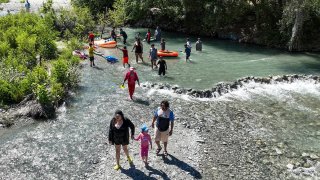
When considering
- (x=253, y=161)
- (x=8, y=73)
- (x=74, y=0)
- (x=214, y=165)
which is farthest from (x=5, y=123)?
(x=74, y=0)

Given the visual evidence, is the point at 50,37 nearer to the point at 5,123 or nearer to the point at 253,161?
the point at 5,123

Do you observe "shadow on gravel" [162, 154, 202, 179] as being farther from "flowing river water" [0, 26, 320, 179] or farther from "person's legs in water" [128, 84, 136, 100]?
"person's legs in water" [128, 84, 136, 100]

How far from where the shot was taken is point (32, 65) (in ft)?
86.5

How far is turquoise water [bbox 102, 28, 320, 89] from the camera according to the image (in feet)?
84.1

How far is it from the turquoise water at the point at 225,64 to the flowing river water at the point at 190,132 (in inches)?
6.0

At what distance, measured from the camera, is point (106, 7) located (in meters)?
46.1

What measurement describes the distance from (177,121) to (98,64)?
11987 millimetres

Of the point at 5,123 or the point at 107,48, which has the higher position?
the point at 107,48

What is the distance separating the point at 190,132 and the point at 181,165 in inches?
129

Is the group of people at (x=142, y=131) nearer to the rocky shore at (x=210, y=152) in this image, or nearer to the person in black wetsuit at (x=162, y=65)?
the rocky shore at (x=210, y=152)

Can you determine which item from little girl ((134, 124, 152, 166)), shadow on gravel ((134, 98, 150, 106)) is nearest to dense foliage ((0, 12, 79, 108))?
shadow on gravel ((134, 98, 150, 106))

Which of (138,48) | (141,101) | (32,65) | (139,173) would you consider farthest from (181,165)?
(32,65)

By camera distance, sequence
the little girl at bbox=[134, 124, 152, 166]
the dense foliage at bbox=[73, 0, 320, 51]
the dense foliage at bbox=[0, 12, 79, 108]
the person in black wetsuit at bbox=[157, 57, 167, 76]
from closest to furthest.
A: the little girl at bbox=[134, 124, 152, 166], the dense foliage at bbox=[0, 12, 79, 108], the person in black wetsuit at bbox=[157, 57, 167, 76], the dense foliage at bbox=[73, 0, 320, 51]

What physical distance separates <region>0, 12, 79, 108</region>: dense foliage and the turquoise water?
550cm
